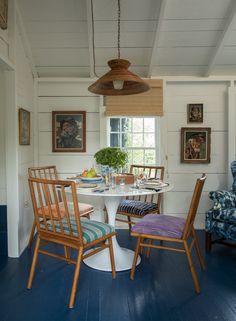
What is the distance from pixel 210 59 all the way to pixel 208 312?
9.29 ft

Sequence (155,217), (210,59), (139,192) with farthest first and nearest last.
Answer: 1. (210,59)
2. (155,217)
3. (139,192)

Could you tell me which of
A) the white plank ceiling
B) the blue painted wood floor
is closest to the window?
the white plank ceiling

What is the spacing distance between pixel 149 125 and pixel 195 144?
27.8 inches

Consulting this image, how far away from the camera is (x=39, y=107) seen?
3664mm

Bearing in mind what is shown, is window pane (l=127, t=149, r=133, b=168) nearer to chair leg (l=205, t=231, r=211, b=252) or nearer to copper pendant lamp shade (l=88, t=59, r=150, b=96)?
copper pendant lamp shade (l=88, t=59, r=150, b=96)

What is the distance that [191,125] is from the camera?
3.68 m

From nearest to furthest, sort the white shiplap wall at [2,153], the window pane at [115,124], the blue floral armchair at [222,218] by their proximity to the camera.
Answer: the blue floral armchair at [222,218] → the white shiplap wall at [2,153] → the window pane at [115,124]

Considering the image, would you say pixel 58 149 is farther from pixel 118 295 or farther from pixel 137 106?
pixel 118 295

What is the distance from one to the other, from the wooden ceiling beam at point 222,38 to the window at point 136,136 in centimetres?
98

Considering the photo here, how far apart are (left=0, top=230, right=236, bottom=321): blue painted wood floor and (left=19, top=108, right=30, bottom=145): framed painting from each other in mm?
1320

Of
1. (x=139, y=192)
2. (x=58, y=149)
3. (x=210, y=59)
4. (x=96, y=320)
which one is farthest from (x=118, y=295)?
(x=210, y=59)

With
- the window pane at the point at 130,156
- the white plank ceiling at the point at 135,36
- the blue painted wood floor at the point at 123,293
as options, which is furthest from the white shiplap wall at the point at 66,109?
the blue painted wood floor at the point at 123,293

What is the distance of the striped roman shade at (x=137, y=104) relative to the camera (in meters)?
3.54

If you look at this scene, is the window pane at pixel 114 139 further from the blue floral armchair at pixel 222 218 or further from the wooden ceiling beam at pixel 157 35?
the blue floral armchair at pixel 222 218
